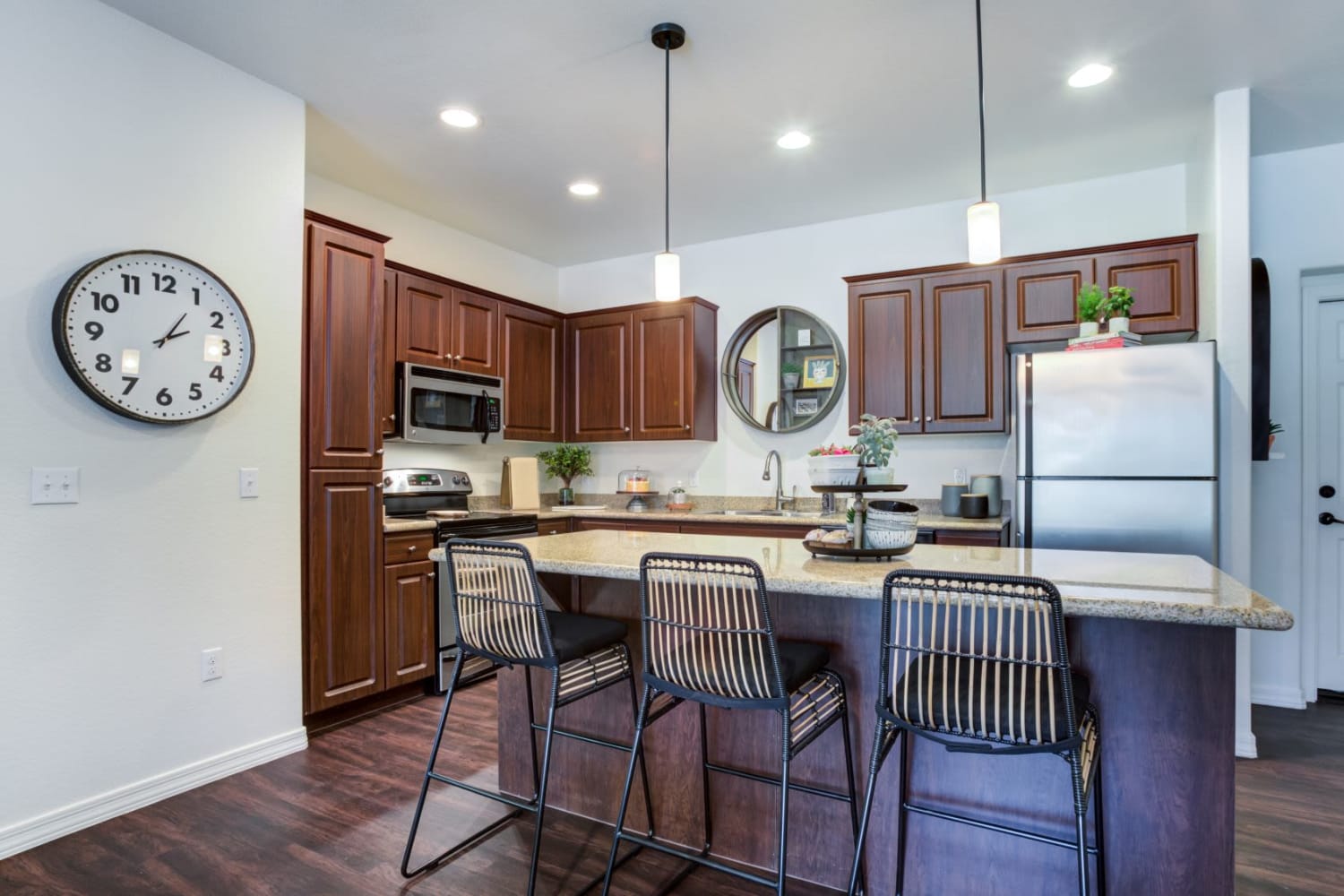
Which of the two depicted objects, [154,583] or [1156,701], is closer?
[1156,701]

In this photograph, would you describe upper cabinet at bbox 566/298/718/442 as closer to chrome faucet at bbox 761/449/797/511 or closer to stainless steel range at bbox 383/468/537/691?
chrome faucet at bbox 761/449/797/511

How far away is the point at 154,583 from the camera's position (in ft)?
8.22

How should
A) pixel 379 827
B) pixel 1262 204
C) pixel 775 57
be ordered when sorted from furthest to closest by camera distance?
pixel 1262 204, pixel 775 57, pixel 379 827

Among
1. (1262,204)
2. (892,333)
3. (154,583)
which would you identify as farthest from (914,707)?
(1262,204)

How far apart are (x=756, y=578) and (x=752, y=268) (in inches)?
138

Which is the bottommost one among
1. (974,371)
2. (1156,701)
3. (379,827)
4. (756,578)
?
(379,827)

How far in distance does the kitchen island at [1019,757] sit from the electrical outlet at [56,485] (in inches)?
59.6

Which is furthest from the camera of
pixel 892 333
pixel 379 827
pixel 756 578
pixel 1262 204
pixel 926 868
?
pixel 892 333

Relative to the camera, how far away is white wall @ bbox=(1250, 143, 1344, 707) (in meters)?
3.48

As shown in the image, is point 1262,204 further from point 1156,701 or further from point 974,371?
point 1156,701

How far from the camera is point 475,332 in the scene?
14.2ft

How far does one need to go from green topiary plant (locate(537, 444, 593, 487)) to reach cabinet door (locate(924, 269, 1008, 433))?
2.42 metres

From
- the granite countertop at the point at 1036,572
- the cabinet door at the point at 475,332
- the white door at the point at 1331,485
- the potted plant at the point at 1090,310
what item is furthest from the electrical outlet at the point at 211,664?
the white door at the point at 1331,485

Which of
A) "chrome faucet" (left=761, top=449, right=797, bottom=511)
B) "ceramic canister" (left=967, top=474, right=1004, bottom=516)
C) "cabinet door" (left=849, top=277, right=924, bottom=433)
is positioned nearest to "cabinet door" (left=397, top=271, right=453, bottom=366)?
"chrome faucet" (left=761, top=449, right=797, bottom=511)
